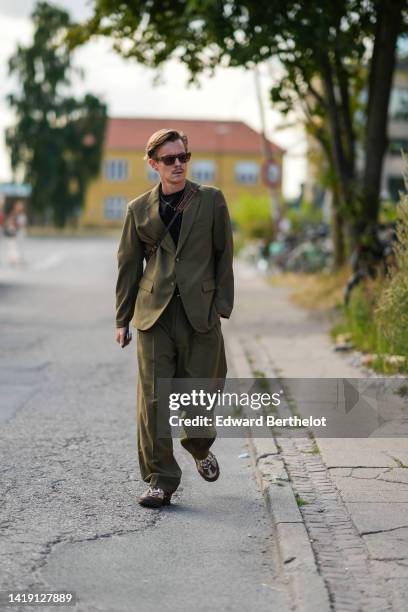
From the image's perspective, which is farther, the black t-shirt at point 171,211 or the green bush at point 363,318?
the green bush at point 363,318

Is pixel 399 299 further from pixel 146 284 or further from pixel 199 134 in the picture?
pixel 199 134

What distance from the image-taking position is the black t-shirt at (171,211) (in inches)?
222

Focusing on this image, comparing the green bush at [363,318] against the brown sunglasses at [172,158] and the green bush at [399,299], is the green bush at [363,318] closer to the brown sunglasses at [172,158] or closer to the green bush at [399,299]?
the green bush at [399,299]

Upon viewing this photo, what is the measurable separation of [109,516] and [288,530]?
0.93 metres

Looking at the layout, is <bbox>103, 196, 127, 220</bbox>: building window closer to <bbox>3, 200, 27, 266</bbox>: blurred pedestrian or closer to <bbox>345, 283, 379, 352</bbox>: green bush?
<bbox>3, 200, 27, 266</bbox>: blurred pedestrian

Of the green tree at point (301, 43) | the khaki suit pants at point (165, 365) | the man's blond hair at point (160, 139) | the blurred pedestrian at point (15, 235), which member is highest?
the green tree at point (301, 43)

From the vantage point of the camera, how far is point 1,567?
4.64 m

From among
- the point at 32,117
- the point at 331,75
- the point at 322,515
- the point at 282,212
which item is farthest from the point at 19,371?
the point at 32,117

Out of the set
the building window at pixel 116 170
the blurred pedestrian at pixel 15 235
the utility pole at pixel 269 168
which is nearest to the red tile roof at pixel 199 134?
the building window at pixel 116 170

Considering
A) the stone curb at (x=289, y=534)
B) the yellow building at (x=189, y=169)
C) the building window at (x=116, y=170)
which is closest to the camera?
the stone curb at (x=289, y=534)

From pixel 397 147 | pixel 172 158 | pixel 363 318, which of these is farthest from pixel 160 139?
pixel 397 147

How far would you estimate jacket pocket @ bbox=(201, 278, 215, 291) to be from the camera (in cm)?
560

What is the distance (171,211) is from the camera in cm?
565

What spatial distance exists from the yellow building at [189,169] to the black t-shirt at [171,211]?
94.2m
